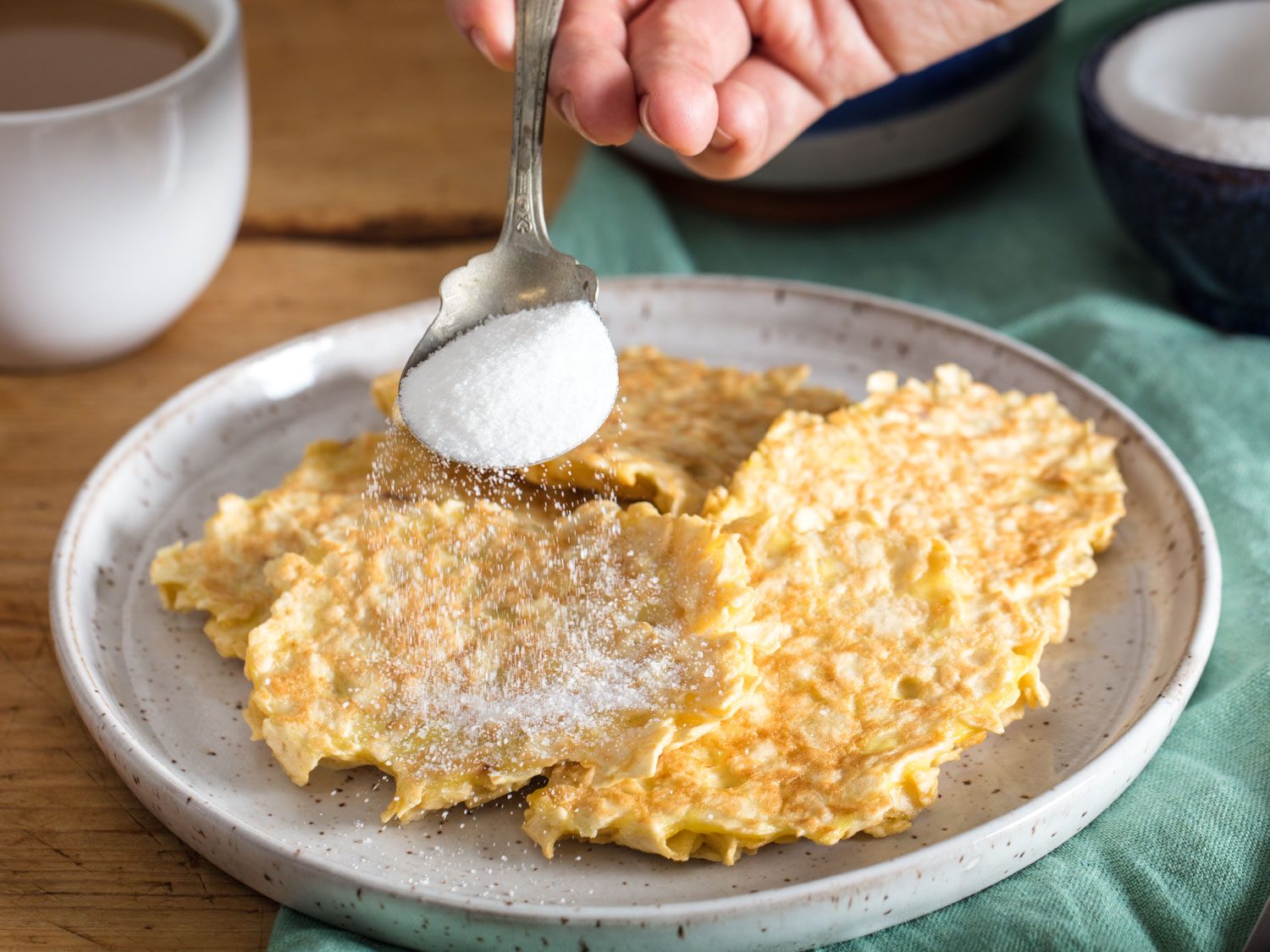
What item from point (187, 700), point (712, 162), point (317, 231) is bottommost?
point (317, 231)

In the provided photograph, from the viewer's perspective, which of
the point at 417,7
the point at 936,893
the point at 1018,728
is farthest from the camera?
the point at 417,7

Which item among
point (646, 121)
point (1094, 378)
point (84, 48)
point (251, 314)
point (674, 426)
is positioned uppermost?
point (646, 121)

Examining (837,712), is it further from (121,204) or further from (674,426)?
(121,204)

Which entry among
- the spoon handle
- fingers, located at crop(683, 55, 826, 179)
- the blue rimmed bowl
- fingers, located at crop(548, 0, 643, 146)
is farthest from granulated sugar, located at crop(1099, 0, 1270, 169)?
the spoon handle

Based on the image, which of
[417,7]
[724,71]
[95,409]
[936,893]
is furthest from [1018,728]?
[417,7]

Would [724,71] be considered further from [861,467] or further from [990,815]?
[990,815]

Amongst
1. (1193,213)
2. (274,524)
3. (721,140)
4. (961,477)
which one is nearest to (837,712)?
(961,477)

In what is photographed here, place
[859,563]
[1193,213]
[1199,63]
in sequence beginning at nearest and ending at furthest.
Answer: [859,563] < [1193,213] < [1199,63]
